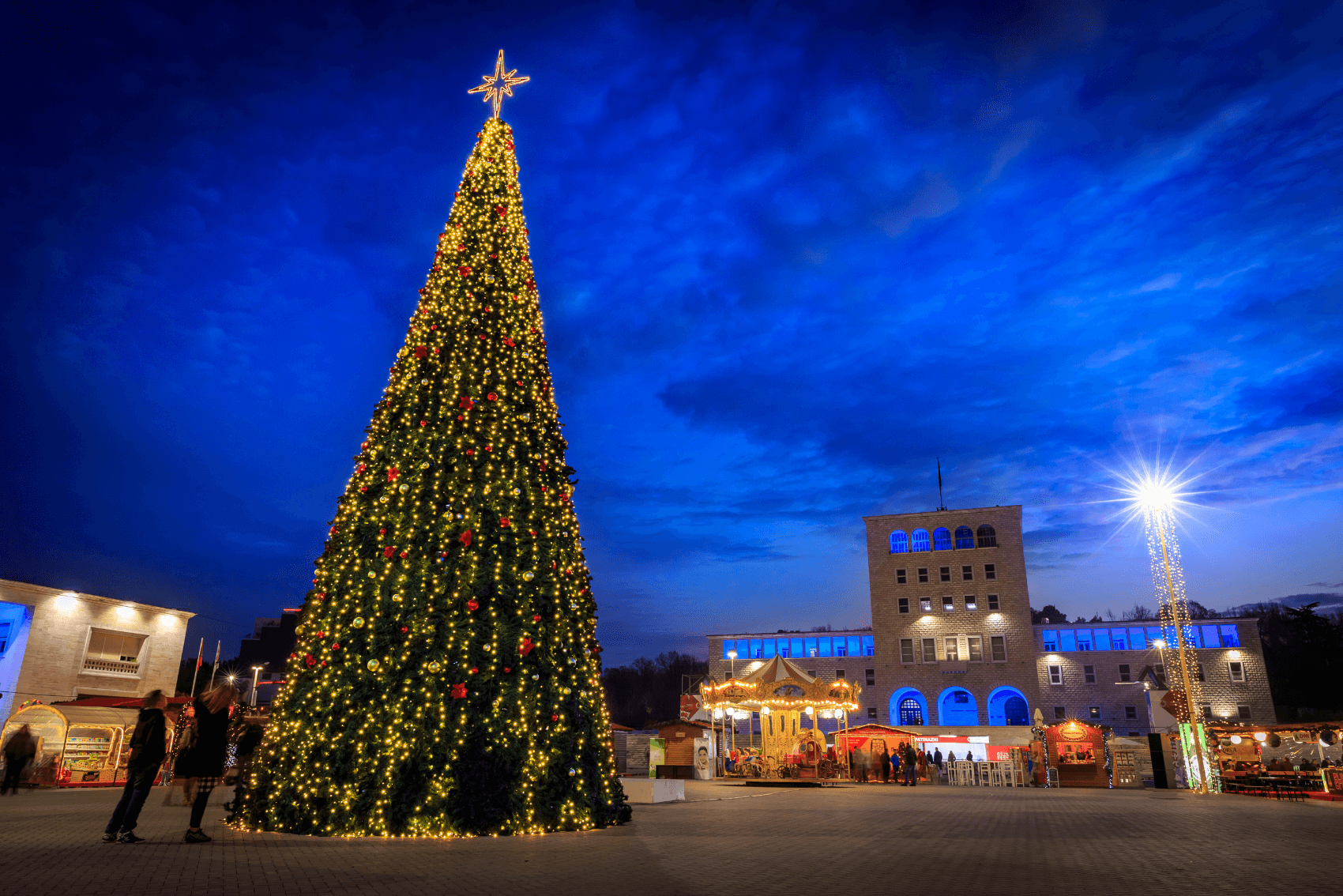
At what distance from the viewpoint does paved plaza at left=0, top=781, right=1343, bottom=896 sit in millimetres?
5914

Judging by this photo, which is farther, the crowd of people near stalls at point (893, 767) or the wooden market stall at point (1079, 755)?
the wooden market stall at point (1079, 755)

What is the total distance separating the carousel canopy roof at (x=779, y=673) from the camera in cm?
2984

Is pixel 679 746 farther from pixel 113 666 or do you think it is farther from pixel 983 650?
pixel 983 650

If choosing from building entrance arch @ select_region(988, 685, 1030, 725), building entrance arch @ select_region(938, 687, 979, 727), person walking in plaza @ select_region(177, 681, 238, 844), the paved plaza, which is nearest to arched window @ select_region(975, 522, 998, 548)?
building entrance arch @ select_region(988, 685, 1030, 725)

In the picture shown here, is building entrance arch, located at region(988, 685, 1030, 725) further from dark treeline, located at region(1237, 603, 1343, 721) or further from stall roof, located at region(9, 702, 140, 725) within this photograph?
stall roof, located at region(9, 702, 140, 725)

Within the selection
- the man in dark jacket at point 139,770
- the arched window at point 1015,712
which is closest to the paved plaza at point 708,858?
the man in dark jacket at point 139,770

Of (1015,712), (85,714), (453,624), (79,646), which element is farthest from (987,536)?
(79,646)

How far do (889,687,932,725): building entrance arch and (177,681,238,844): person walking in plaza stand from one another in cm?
4730

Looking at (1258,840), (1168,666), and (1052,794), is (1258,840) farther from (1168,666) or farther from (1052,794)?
(1168,666)

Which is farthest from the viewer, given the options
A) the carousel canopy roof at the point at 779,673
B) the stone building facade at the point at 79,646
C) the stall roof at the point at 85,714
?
the carousel canopy roof at the point at 779,673

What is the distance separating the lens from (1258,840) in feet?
33.0

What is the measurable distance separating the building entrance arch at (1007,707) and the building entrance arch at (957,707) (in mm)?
1019

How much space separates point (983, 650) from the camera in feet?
160

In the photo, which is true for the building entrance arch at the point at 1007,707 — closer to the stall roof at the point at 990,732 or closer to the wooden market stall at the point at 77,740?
the stall roof at the point at 990,732
